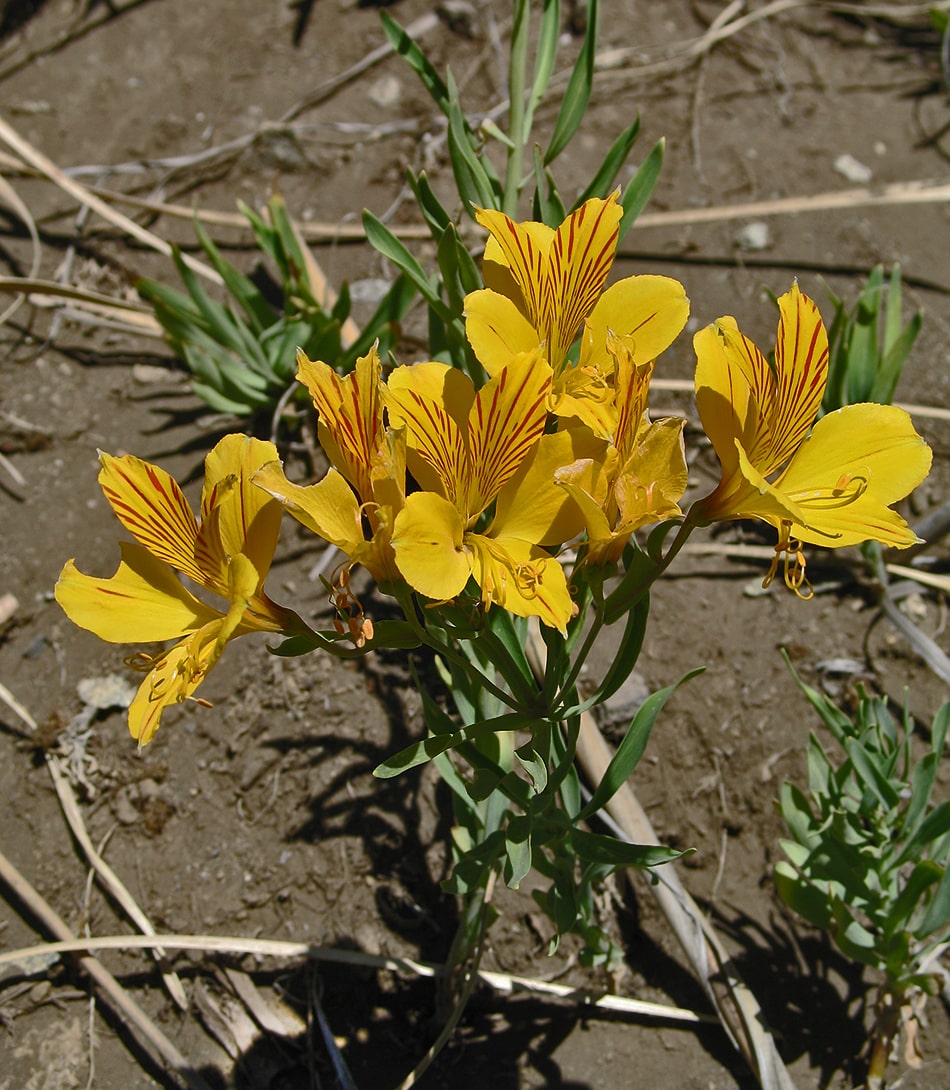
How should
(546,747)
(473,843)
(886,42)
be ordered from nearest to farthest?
(546,747), (473,843), (886,42)

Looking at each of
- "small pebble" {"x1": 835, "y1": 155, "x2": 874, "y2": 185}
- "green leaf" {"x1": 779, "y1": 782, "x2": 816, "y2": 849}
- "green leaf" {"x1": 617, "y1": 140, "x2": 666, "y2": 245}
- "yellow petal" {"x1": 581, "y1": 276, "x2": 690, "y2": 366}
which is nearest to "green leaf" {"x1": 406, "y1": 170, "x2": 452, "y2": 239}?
"green leaf" {"x1": 617, "y1": 140, "x2": 666, "y2": 245}

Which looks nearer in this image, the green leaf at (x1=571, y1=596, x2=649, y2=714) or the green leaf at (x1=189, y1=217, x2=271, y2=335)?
the green leaf at (x1=571, y1=596, x2=649, y2=714)

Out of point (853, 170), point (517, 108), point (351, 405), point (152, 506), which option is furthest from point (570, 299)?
point (853, 170)

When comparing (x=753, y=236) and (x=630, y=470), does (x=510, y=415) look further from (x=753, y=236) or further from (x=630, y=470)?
(x=753, y=236)

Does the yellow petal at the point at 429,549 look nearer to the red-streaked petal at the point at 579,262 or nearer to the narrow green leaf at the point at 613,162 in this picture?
the red-streaked petal at the point at 579,262

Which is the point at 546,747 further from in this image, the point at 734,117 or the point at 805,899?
the point at 734,117

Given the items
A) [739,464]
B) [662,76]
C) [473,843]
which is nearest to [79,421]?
[473,843]

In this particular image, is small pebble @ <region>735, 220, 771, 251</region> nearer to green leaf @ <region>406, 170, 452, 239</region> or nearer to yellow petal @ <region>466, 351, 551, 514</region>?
green leaf @ <region>406, 170, 452, 239</region>
